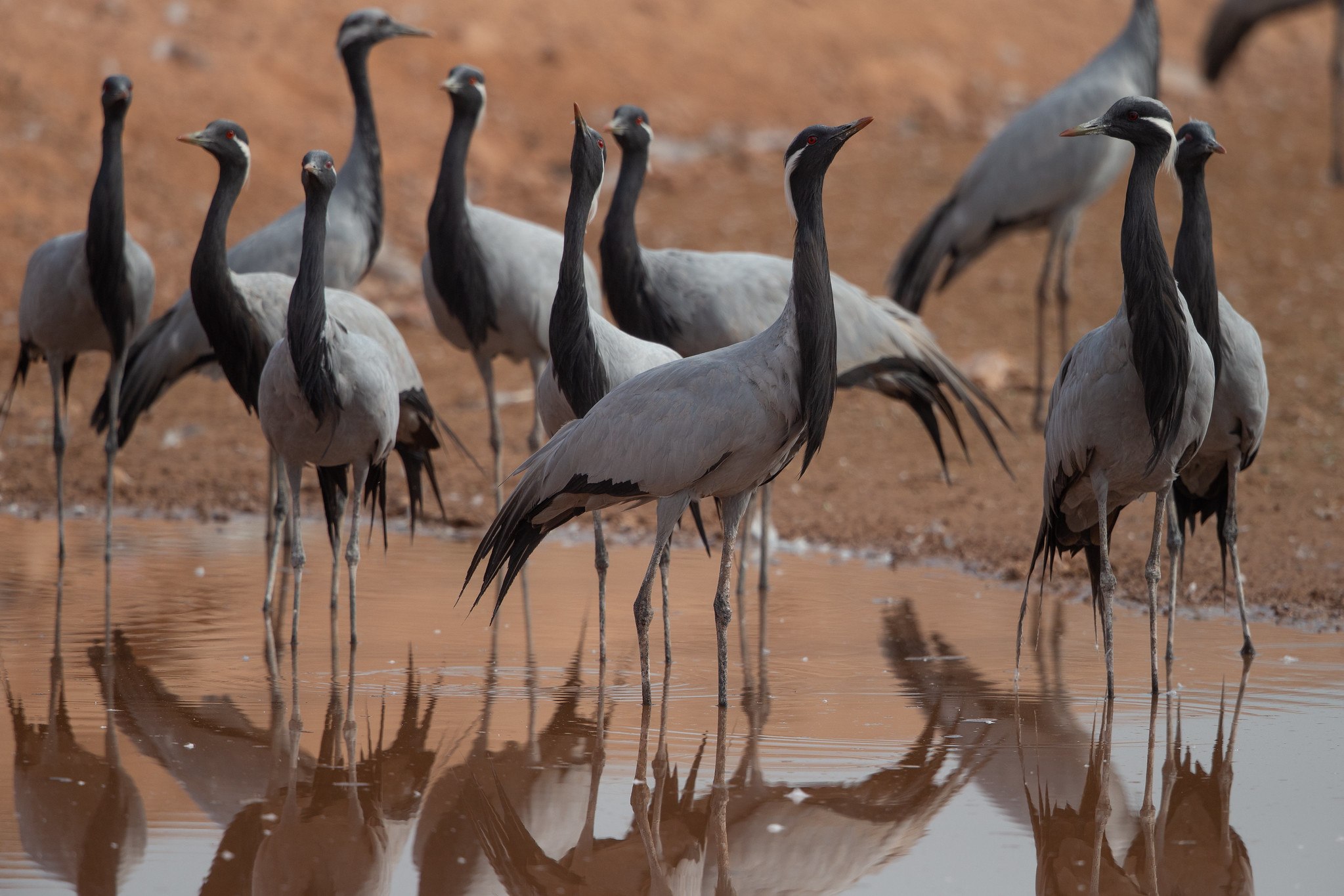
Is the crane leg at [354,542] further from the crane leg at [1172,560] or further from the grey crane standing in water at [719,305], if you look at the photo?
the crane leg at [1172,560]

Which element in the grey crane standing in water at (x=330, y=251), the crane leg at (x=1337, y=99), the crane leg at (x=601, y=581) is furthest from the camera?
the crane leg at (x=1337, y=99)

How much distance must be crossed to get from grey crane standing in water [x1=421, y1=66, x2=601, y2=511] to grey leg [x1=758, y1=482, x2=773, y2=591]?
1260mm

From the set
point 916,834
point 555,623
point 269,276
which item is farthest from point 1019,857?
point 269,276

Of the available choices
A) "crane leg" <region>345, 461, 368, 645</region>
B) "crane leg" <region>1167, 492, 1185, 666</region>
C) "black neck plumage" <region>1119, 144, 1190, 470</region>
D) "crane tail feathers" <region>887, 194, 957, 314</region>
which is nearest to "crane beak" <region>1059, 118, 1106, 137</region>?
"black neck plumage" <region>1119, 144, 1190, 470</region>

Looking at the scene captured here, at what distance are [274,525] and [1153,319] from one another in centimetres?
433

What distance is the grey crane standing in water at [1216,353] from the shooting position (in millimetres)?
5582

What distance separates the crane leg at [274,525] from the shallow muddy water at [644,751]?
15cm

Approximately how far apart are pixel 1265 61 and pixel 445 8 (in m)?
11.3

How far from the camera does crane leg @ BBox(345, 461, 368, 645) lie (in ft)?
19.6

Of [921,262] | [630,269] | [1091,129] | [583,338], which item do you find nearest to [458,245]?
[630,269]

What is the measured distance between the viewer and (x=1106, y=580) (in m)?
5.35

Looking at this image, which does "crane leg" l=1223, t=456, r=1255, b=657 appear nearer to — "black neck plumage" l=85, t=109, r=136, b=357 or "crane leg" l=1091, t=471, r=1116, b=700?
"crane leg" l=1091, t=471, r=1116, b=700

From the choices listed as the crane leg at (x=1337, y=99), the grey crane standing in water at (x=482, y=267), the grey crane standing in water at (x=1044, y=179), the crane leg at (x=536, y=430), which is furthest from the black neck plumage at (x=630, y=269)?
the crane leg at (x=1337, y=99)

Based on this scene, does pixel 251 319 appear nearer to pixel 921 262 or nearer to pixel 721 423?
pixel 721 423
